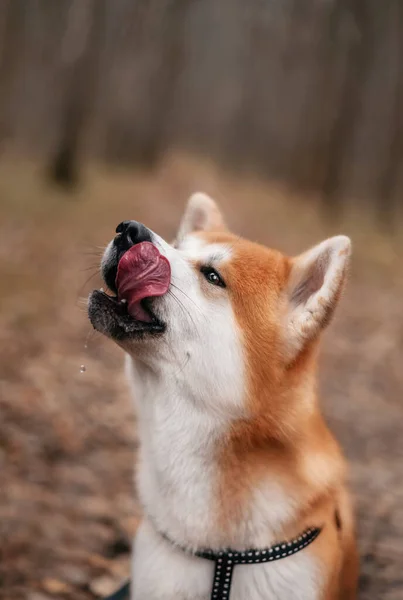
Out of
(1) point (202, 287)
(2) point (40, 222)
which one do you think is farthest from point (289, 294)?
(2) point (40, 222)

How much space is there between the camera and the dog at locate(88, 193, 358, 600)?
2.04 metres

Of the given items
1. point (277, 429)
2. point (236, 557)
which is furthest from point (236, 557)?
point (277, 429)

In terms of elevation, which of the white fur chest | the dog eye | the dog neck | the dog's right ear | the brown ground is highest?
the dog's right ear

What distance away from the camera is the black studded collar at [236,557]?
2066 millimetres

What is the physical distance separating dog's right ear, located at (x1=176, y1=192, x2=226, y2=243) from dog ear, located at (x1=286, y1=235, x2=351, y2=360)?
58cm

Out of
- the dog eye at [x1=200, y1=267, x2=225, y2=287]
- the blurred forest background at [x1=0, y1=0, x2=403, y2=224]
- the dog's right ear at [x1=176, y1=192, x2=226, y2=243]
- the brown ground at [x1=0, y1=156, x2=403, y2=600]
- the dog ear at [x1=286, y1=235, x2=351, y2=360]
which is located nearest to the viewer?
the dog ear at [x1=286, y1=235, x2=351, y2=360]

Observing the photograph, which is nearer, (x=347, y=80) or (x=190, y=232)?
(x=190, y=232)

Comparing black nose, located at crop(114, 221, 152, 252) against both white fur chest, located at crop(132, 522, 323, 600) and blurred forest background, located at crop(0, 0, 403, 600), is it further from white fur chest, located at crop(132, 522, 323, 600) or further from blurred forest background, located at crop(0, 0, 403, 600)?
white fur chest, located at crop(132, 522, 323, 600)

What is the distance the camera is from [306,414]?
2.15 meters

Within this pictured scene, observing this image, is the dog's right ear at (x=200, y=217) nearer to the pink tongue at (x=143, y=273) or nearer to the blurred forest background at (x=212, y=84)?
the pink tongue at (x=143, y=273)

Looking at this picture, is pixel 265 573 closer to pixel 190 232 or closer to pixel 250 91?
pixel 190 232

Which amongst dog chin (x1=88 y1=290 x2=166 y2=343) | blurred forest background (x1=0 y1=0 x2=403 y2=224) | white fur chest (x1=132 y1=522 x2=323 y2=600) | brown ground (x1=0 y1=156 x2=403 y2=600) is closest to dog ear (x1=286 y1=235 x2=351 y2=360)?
dog chin (x1=88 y1=290 x2=166 y2=343)

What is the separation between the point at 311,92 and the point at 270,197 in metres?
2.51

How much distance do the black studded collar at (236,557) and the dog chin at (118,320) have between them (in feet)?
2.65
